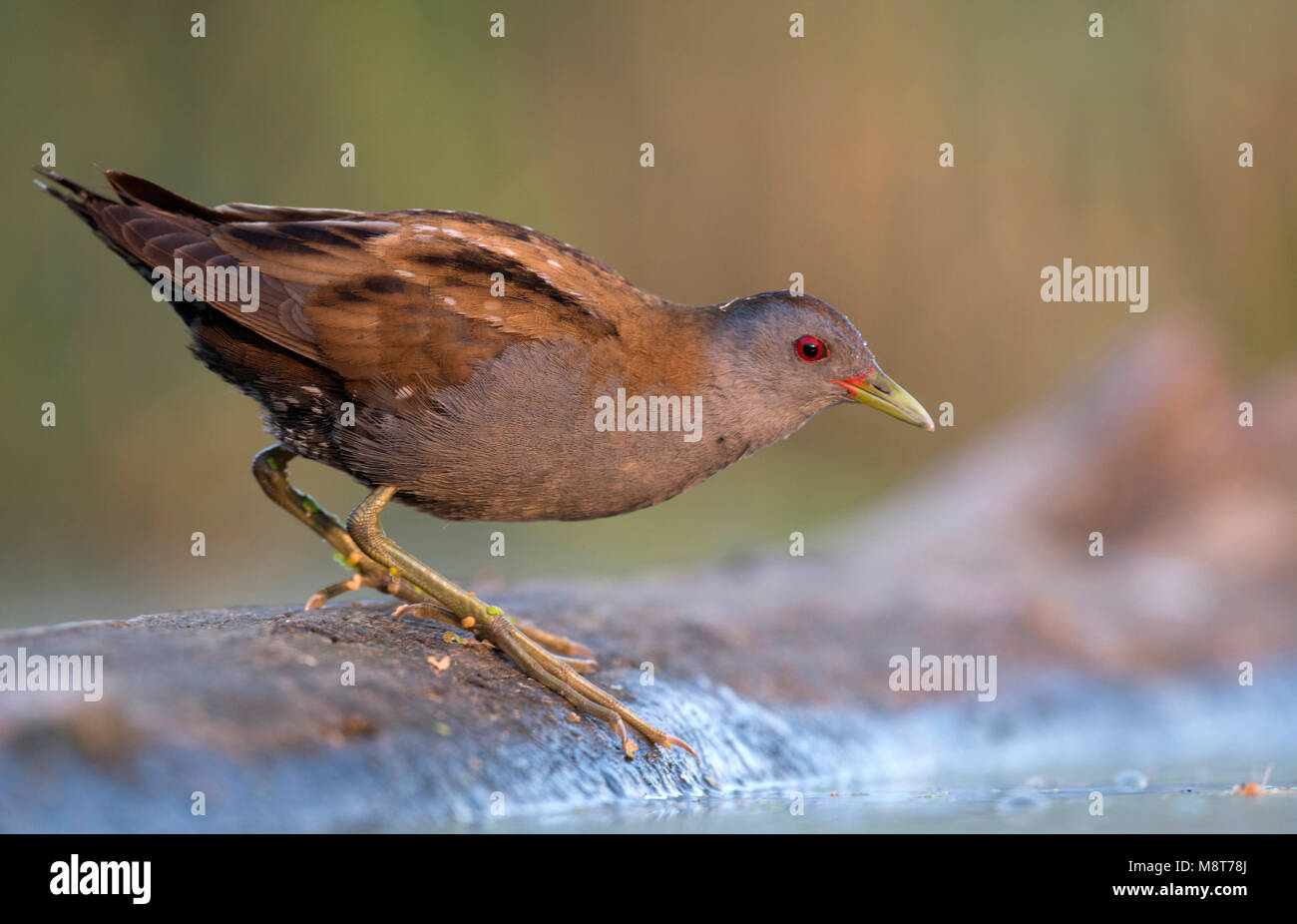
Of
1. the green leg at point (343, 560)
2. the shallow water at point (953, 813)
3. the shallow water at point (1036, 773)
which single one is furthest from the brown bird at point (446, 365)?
the shallow water at point (1036, 773)

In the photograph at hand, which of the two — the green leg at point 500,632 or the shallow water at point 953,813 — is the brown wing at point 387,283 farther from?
the shallow water at point 953,813

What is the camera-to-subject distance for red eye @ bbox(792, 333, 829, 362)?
4.81 m

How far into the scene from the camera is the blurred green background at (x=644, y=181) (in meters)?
10.0

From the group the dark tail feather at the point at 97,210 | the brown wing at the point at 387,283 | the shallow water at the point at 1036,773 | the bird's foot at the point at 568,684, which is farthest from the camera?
the dark tail feather at the point at 97,210

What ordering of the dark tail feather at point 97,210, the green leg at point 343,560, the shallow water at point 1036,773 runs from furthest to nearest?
the green leg at point 343,560 → the dark tail feather at point 97,210 → the shallow water at point 1036,773

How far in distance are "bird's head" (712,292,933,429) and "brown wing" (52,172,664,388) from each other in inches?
18.2

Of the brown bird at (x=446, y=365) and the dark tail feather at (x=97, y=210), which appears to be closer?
the brown bird at (x=446, y=365)

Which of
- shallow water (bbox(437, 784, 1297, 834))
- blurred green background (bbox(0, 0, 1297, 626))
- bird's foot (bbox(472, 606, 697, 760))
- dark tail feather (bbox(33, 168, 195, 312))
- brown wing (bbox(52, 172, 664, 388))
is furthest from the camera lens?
blurred green background (bbox(0, 0, 1297, 626))

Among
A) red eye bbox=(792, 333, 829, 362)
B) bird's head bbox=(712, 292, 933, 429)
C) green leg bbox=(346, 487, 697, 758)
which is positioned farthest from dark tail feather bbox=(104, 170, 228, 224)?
red eye bbox=(792, 333, 829, 362)

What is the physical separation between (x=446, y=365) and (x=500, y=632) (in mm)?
830

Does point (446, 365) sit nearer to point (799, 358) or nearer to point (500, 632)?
point (500, 632)

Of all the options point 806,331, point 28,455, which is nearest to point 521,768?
point 806,331

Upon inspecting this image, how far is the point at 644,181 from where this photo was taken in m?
11.6

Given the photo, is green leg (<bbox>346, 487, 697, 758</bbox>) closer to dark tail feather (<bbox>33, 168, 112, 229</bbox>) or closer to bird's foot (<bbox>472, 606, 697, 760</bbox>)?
bird's foot (<bbox>472, 606, 697, 760</bbox>)
